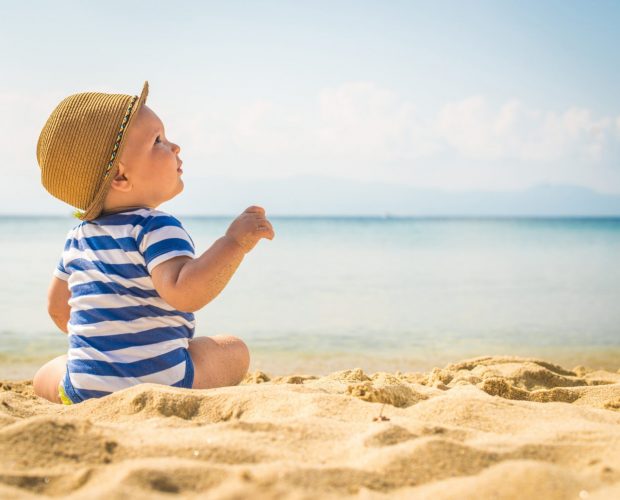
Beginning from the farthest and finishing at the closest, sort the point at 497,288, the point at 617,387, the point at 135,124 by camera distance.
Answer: the point at 497,288 → the point at 617,387 → the point at 135,124

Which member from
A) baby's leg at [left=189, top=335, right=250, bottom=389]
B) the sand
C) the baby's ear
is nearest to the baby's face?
the baby's ear

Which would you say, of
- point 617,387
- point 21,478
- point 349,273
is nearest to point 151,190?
point 21,478

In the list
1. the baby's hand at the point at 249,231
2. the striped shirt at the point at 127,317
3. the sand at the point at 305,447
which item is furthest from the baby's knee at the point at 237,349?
the baby's hand at the point at 249,231

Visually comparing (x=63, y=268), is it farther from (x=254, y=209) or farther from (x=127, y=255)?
(x=254, y=209)

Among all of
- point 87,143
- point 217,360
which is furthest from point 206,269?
point 87,143

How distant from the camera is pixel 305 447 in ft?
5.19

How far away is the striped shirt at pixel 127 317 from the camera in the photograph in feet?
7.38

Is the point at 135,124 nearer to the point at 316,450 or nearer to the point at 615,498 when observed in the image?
the point at 316,450

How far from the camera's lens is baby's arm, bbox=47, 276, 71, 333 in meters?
2.62

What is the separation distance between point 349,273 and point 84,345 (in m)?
8.96

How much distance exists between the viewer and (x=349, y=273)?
439 inches

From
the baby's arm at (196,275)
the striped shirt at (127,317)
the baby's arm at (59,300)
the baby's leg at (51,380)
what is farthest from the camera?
the baby's arm at (59,300)

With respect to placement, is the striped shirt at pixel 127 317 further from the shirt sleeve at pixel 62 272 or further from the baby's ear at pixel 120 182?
the shirt sleeve at pixel 62 272

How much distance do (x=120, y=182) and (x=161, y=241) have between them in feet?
1.06
